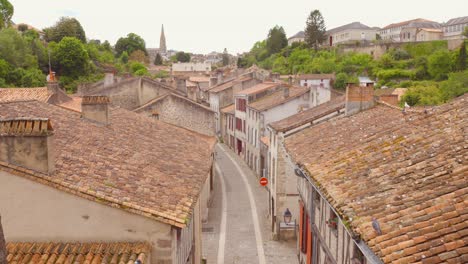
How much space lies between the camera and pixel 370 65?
86.2 metres

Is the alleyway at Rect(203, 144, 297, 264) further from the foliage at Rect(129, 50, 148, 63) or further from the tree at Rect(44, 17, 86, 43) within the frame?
the foliage at Rect(129, 50, 148, 63)

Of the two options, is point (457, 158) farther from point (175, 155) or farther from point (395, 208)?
point (175, 155)

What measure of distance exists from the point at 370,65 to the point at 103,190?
82.7 meters

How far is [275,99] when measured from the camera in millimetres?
41031

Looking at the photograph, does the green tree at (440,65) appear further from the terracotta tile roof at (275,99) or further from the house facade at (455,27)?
the terracotta tile roof at (275,99)

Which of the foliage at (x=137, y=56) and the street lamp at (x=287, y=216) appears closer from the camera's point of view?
the street lamp at (x=287, y=216)

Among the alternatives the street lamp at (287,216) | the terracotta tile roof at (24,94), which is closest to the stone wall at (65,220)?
the street lamp at (287,216)

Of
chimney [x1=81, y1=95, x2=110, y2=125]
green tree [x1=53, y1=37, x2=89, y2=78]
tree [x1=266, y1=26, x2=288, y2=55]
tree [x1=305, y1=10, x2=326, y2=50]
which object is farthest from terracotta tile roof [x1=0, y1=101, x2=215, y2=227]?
tree [x1=266, y1=26, x2=288, y2=55]

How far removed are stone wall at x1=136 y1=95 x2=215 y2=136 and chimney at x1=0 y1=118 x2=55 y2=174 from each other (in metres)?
23.3

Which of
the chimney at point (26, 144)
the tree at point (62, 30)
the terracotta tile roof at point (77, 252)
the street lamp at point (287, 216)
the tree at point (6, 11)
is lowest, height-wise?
the street lamp at point (287, 216)

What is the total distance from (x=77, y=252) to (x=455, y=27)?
117592mm

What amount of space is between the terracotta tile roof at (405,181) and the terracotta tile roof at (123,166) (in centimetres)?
365

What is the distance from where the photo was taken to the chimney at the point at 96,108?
56.2 ft

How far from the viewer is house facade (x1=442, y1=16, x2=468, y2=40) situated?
4085 inches
